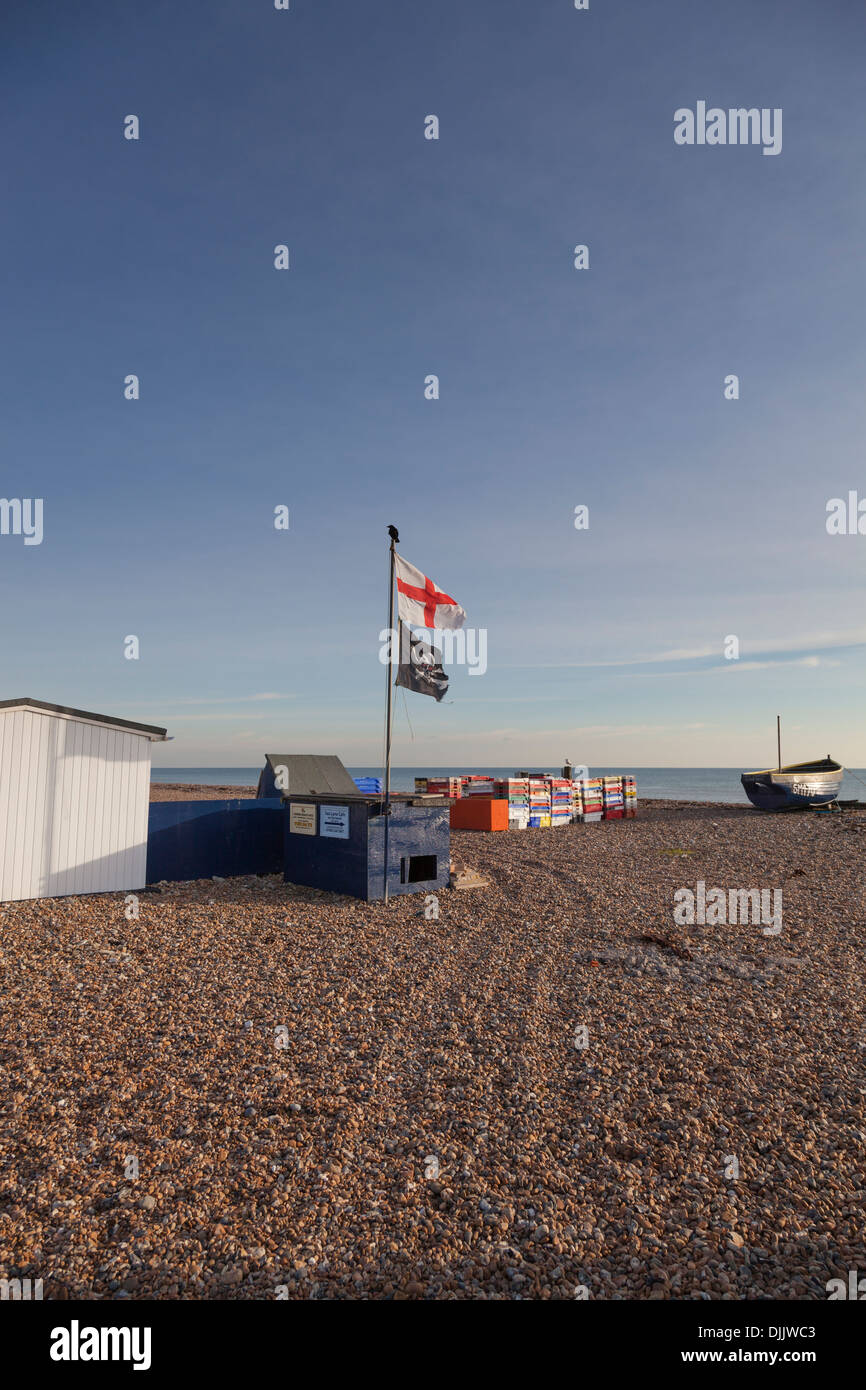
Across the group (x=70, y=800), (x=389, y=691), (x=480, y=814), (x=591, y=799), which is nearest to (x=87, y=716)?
(x=70, y=800)

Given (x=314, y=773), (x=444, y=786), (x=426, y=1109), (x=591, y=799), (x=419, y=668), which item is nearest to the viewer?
(x=426, y=1109)

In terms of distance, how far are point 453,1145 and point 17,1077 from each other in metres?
4.17

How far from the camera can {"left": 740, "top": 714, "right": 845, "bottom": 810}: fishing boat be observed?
37.2 m

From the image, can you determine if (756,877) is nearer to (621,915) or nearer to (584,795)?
(621,915)

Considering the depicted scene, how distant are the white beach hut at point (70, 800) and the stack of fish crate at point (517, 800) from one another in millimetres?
17312

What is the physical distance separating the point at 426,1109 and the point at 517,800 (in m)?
23.7

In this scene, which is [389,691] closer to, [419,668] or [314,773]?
[419,668]

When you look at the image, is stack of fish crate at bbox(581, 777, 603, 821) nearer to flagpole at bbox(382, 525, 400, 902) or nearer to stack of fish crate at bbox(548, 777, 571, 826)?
stack of fish crate at bbox(548, 777, 571, 826)

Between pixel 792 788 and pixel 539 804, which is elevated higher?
pixel 792 788

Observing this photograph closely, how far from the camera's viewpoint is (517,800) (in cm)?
2962

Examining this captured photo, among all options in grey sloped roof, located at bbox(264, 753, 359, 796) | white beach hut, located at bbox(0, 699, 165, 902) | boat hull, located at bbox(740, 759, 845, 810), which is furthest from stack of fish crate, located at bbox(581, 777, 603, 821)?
white beach hut, located at bbox(0, 699, 165, 902)

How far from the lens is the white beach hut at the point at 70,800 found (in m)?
13.0

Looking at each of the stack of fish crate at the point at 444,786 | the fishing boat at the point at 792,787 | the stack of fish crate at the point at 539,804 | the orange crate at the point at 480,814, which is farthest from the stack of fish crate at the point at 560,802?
the fishing boat at the point at 792,787
